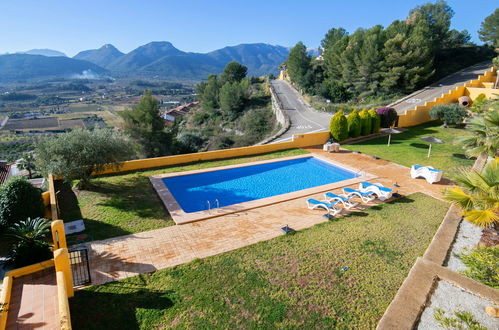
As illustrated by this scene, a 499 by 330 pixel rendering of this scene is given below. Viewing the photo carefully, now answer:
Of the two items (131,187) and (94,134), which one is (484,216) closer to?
(131,187)

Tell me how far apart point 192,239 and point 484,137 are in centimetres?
1124

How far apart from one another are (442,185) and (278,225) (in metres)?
8.69

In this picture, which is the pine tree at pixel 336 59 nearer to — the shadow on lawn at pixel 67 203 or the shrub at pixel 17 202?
the shadow on lawn at pixel 67 203

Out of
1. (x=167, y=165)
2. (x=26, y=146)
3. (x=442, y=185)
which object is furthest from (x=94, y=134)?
(x=26, y=146)

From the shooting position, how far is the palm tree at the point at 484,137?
9.53 m

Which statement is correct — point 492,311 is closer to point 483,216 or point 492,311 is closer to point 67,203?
point 483,216

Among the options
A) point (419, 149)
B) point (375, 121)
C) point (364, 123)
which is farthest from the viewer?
point (375, 121)

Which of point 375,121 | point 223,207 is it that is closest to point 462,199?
point 223,207

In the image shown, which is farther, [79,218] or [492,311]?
[79,218]

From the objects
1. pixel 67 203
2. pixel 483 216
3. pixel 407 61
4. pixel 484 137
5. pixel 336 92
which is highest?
pixel 407 61

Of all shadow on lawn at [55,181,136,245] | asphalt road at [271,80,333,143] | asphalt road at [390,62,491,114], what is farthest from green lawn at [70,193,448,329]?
asphalt road at [390,62,491,114]

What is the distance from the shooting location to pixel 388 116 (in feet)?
70.1

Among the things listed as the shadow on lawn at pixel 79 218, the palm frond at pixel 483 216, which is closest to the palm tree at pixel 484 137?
the palm frond at pixel 483 216

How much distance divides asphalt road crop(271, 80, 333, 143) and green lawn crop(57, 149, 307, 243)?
14.6 meters
